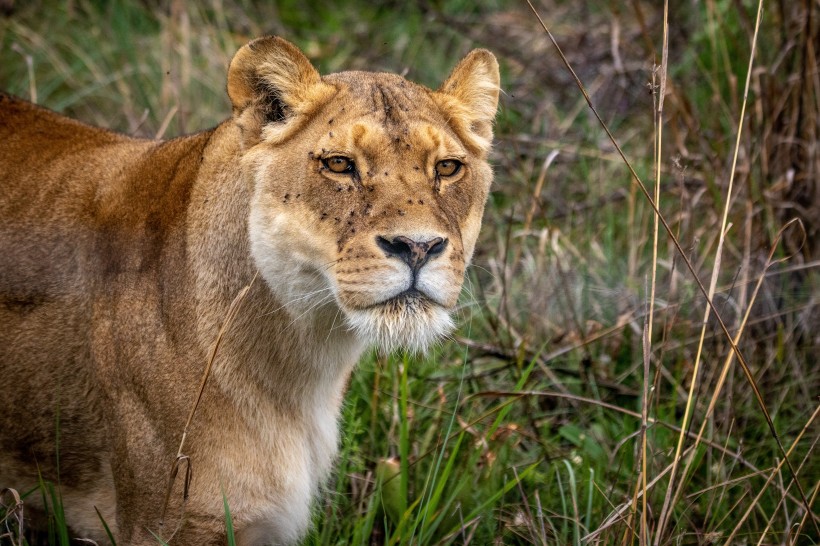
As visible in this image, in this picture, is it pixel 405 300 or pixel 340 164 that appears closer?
pixel 405 300

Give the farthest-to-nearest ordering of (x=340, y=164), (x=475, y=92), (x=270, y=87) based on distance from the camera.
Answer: (x=475, y=92) → (x=270, y=87) → (x=340, y=164)

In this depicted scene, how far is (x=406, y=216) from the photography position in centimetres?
286

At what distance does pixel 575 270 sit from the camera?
17.9ft

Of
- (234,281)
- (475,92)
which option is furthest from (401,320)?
(475,92)

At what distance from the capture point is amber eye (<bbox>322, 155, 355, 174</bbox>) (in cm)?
302

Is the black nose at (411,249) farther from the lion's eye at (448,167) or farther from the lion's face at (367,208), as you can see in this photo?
the lion's eye at (448,167)

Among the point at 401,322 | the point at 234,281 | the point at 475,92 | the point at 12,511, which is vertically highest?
the point at 475,92

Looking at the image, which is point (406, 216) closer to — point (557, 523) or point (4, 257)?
point (4, 257)

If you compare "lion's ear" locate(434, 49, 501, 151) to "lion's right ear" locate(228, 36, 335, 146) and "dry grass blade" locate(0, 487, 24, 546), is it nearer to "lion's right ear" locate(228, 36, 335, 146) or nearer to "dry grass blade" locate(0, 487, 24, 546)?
"lion's right ear" locate(228, 36, 335, 146)

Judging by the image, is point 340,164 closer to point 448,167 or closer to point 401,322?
point 448,167

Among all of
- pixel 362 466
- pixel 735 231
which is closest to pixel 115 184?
pixel 362 466

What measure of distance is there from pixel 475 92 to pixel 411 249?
3.13 ft

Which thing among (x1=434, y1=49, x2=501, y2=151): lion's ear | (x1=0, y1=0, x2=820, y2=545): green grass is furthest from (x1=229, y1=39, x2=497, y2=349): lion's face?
(x1=0, y1=0, x2=820, y2=545): green grass

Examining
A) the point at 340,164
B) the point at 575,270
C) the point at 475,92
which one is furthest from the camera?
the point at 575,270
